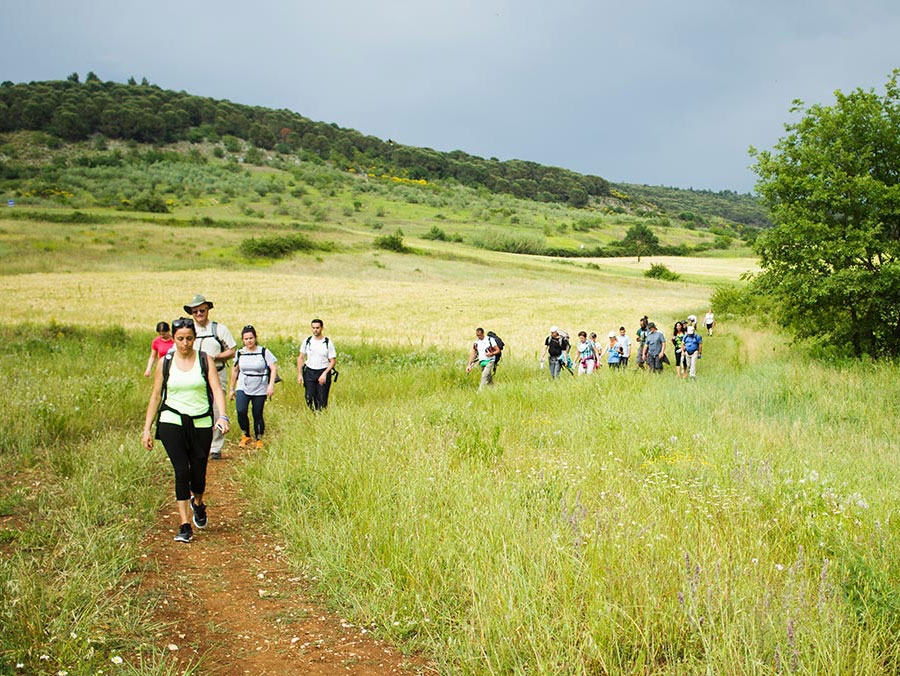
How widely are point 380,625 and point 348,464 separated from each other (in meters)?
2.33

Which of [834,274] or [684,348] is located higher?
[834,274]

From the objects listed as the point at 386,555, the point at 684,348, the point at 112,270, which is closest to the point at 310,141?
the point at 112,270

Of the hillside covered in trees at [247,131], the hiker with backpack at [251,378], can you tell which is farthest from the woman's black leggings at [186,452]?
the hillside covered in trees at [247,131]

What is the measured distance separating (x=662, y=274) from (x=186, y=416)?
2604 inches

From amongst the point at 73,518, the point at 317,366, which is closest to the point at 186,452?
the point at 73,518

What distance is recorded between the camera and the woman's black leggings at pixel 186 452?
5512 mm

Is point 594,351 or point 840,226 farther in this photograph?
point 594,351

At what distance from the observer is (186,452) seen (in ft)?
18.5

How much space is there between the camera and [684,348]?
16.3 m

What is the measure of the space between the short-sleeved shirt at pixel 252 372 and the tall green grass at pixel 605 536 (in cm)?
156

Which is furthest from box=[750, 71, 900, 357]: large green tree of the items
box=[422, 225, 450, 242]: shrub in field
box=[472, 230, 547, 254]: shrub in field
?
box=[422, 225, 450, 242]: shrub in field

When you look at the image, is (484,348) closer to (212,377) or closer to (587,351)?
(587,351)

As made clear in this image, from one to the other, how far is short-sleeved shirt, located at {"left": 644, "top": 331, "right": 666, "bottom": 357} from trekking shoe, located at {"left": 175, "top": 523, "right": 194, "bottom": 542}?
45.2 ft

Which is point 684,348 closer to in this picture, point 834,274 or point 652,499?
point 834,274
